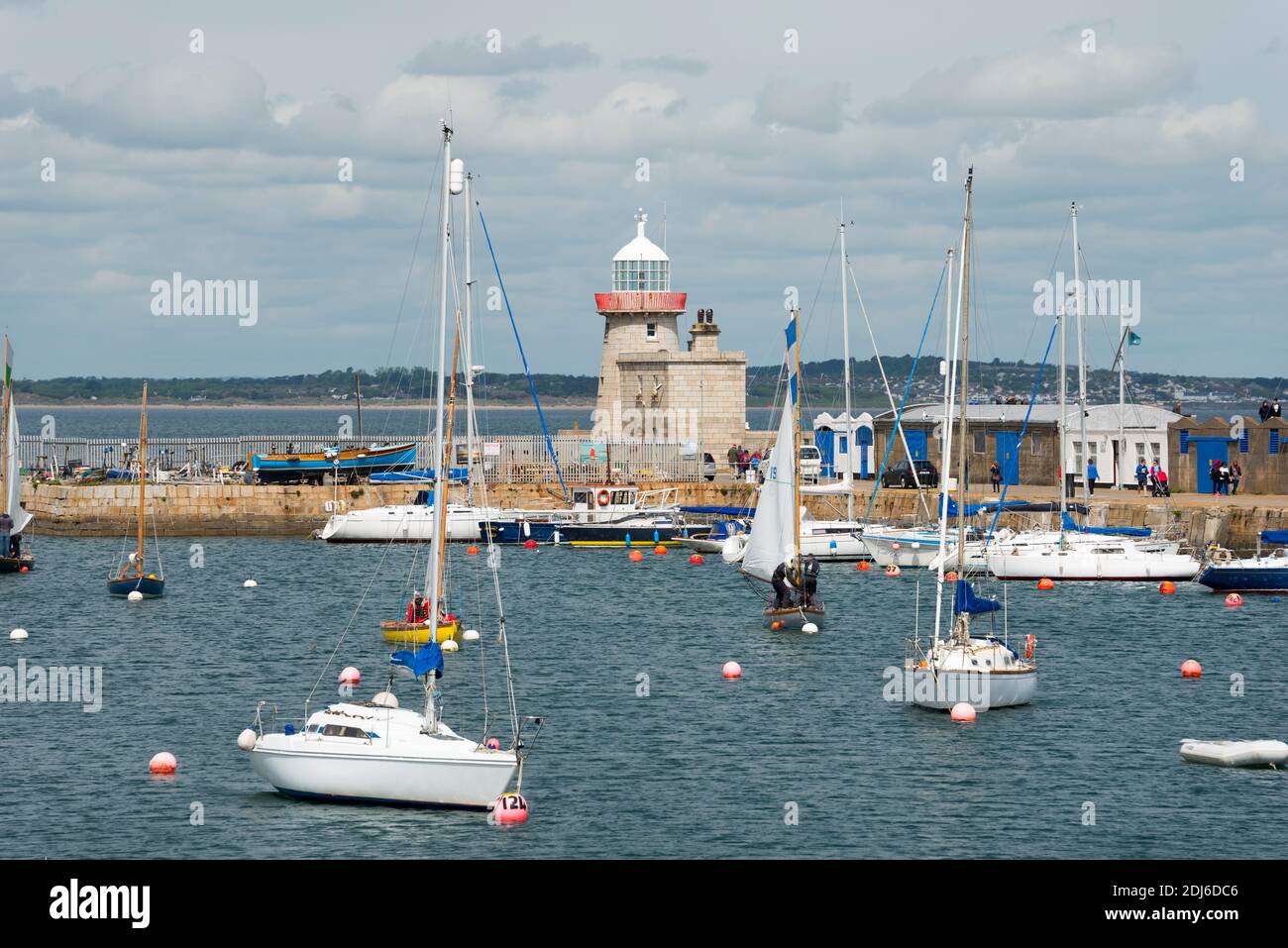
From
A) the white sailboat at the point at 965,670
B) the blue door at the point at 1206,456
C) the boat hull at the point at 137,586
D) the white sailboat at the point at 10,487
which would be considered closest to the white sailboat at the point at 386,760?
the white sailboat at the point at 965,670

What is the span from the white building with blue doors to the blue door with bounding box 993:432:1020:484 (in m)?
7.37

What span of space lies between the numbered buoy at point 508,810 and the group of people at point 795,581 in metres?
21.3

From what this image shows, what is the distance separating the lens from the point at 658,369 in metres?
82.1

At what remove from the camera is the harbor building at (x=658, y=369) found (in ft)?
269

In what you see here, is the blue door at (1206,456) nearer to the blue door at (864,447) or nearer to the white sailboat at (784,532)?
the blue door at (864,447)

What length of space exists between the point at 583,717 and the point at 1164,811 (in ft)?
38.8

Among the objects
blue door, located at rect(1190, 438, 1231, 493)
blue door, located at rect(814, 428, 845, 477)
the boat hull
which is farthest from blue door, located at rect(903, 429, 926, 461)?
the boat hull

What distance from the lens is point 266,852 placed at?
24.1m

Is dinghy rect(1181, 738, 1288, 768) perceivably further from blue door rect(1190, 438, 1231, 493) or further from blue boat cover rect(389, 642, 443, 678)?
blue door rect(1190, 438, 1231, 493)

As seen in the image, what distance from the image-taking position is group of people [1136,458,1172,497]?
63.8 meters

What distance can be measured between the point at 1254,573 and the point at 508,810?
34.1m

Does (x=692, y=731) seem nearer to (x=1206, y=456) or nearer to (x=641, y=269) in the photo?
(x=1206, y=456)

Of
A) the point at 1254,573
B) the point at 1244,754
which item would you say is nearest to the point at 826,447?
the point at 1254,573
